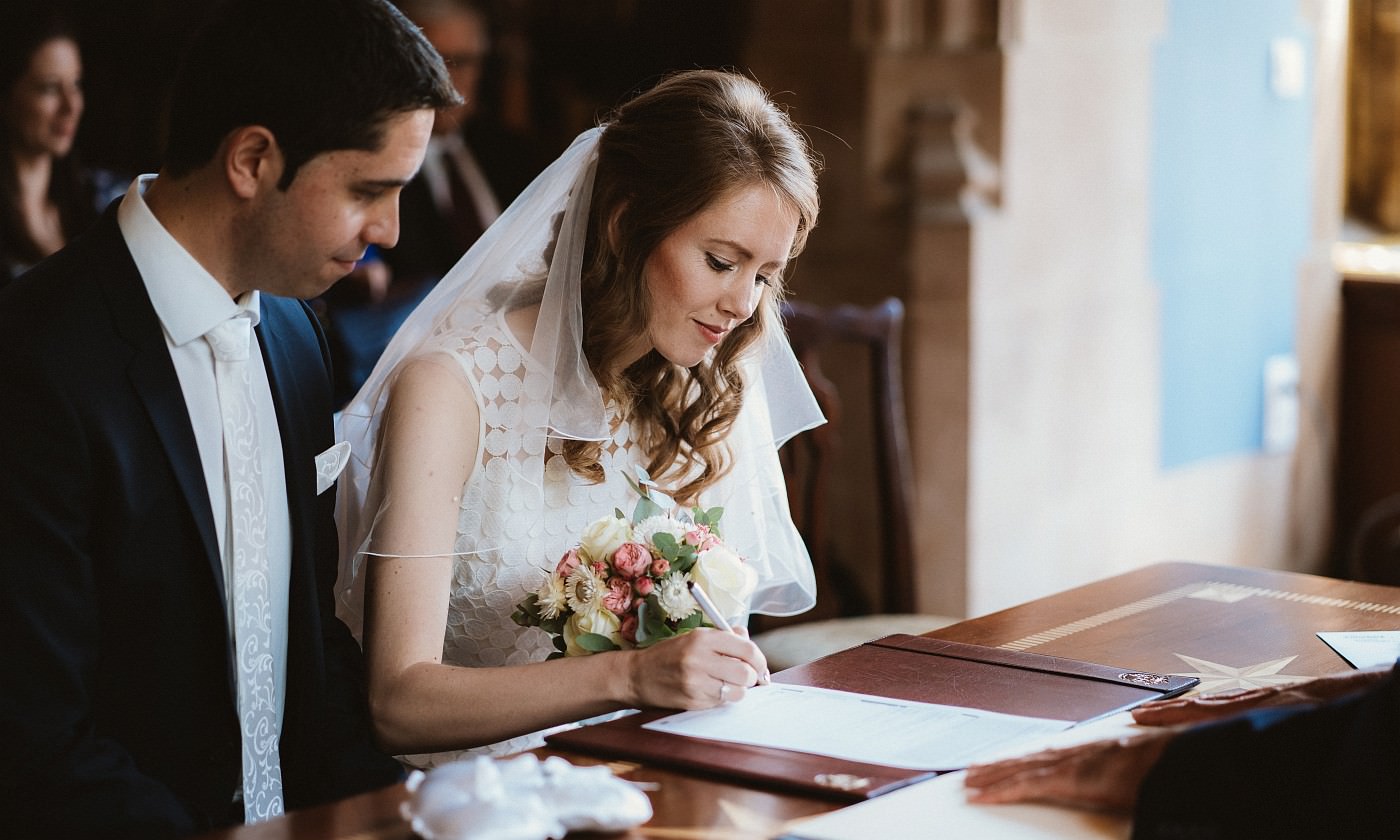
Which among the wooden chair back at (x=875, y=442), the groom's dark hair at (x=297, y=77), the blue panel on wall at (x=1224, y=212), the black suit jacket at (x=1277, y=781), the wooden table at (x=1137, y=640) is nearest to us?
the black suit jacket at (x=1277, y=781)

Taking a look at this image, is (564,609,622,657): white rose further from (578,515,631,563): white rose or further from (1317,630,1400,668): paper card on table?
(1317,630,1400,668): paper card on table

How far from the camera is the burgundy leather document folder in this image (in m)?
1.51

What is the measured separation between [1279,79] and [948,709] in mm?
4203

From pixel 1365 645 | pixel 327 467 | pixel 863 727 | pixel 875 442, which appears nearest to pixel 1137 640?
pixel 1365 645

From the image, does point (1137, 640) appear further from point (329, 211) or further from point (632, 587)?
point (329, 211)

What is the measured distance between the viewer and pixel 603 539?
6.09 ft

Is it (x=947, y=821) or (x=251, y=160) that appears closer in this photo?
(x=947, y=821)

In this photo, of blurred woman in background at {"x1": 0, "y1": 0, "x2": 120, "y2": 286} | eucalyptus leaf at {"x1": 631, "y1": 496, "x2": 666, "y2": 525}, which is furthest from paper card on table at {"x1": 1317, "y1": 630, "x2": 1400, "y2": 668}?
blurred woman in background at {"x1": 0, "y1": 0, "x2": 120, "y2": 286}

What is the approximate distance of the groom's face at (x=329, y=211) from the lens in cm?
174

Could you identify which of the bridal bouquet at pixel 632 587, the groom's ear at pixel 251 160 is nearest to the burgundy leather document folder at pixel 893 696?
the bridal bouquet at pixel 632 587

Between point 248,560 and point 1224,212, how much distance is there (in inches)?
160

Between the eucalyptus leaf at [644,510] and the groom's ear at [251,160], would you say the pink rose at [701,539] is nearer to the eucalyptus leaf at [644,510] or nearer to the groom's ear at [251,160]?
the eucalyptus leaf at [644,510]

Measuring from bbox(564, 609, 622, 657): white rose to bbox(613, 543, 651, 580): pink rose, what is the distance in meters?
0.06

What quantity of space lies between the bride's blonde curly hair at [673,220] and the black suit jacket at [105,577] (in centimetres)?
61
